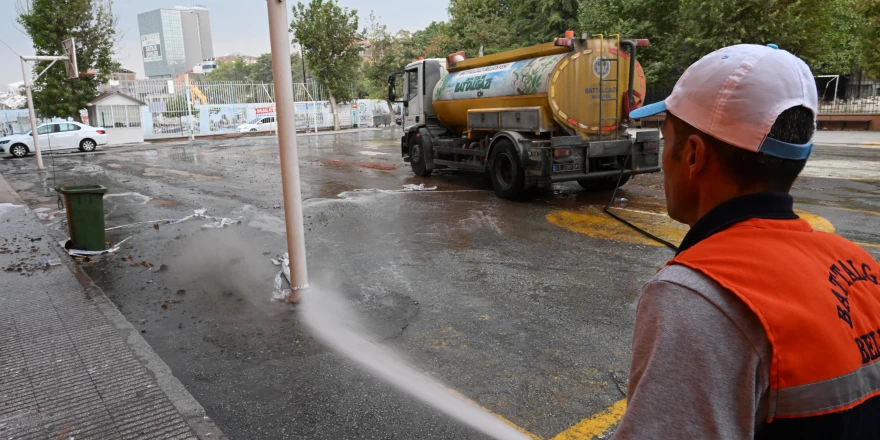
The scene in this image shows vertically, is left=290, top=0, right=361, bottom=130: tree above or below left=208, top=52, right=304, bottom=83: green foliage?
below

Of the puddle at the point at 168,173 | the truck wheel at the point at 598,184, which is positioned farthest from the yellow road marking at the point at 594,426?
the puddle at the point at 168,173

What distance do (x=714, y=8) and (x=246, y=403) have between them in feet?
89.7

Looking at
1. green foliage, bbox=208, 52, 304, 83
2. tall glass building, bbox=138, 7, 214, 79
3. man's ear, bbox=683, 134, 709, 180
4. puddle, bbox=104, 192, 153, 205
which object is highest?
tall glass building, bbox=138, 7, 214, 79

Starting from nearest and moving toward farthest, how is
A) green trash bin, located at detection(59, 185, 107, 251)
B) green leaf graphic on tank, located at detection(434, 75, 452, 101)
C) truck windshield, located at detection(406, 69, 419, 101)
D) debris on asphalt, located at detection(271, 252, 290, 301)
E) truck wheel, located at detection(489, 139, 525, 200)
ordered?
debris on asphalt, located at detection(271, 252, 290, 301)
green trash bin, located at detection(59, 185, 107, 251)
truck wheel, located at detection(489, 139, 525, 200)
green leaf graphic on tank, located at detection(434, 75, 452, 101)
truck windshield, located at detection(406, 69, 419, 101)

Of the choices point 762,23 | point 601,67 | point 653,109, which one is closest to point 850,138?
point 762,23

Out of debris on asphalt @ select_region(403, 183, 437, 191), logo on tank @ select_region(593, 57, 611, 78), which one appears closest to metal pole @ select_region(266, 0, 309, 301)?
logo on tank @ select_region(593, 57, 611, 78)

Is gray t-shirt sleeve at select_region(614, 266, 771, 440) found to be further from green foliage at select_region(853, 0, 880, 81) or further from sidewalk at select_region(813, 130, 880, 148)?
green foliage at select_region(853, 0, 880, 81)

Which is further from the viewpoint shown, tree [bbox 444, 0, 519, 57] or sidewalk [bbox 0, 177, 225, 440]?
tree [bbox 444, 0, 519, 57]

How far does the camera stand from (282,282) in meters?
6.46

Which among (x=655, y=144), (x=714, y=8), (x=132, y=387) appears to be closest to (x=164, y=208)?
(x=132, y=387)

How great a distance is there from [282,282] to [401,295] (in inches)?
54.2

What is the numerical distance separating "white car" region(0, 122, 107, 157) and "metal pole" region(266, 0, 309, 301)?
24.7 m

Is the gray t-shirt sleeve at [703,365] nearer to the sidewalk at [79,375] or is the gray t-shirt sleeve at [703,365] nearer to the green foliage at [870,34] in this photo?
the sidewalk at [79,375]

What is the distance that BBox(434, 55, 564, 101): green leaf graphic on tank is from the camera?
10.6 metres
